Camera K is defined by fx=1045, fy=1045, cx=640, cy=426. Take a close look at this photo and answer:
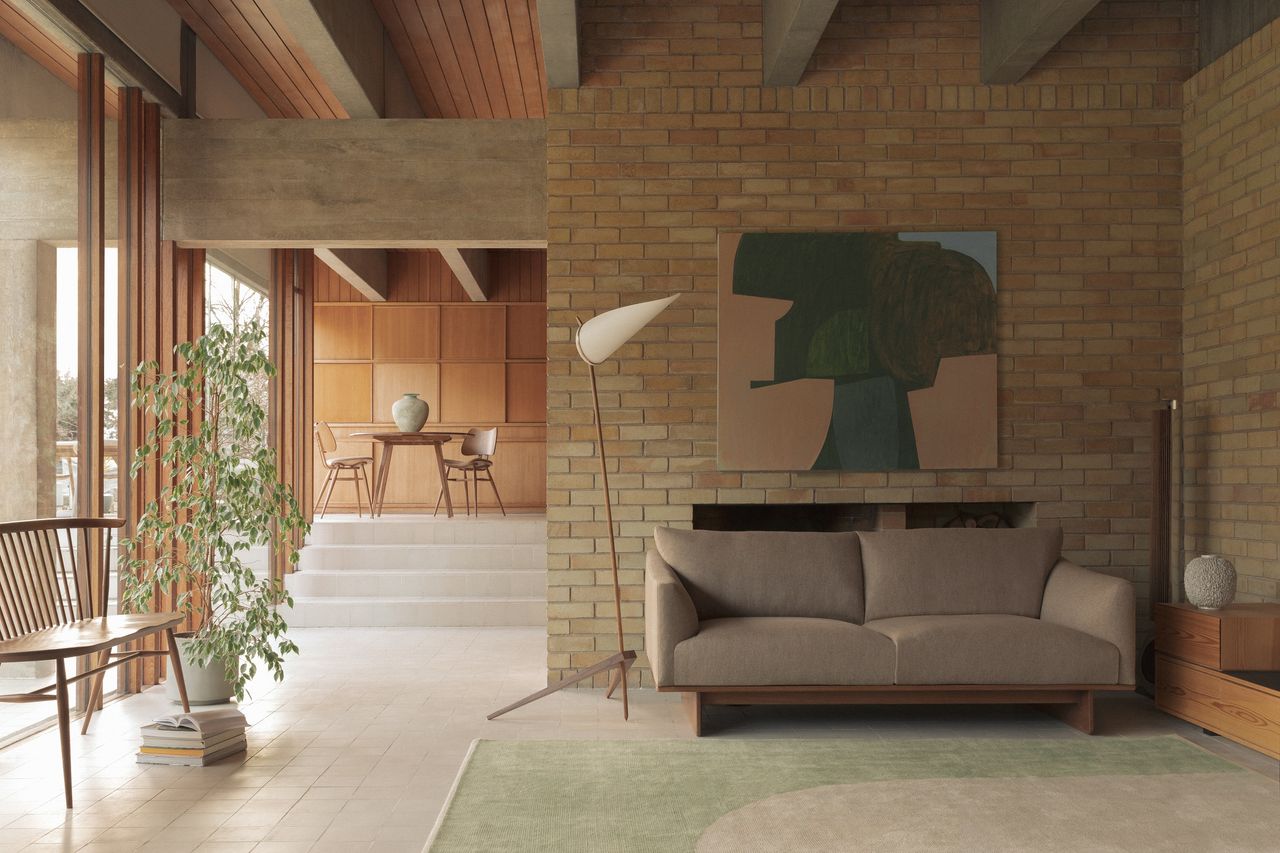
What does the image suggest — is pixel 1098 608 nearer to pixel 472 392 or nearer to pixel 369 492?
pixel 369 492

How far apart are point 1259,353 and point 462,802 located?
12.7ft

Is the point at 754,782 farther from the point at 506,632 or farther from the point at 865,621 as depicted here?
the point at 506,632

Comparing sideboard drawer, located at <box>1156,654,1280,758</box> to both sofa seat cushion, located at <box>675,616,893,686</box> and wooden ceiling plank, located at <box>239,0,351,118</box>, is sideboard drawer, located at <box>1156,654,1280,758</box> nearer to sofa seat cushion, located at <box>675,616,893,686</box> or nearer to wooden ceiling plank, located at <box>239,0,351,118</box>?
sofa seat cushion, located at <box>675,616,893,686</box>

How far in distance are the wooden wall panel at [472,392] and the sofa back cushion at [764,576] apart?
6.54 metres

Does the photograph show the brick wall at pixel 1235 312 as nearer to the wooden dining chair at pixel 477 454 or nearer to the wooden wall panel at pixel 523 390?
the wooden dining chair at pixel 477 454

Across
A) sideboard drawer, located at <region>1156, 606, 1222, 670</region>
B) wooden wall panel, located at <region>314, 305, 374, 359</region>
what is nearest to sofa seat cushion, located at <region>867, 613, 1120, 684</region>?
sideboard drawer, located at <region>1156, 606, 1222, 670</region>

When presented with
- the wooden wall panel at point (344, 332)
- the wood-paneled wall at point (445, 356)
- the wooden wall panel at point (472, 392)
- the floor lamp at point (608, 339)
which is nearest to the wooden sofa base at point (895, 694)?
the floor lamp at point (608, 339)

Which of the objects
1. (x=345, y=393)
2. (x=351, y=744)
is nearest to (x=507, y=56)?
(x=351, y=744)

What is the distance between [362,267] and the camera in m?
9.55

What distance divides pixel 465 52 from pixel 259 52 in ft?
3.82

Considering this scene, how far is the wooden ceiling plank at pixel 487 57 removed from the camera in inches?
219

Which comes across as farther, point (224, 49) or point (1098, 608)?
point (224, 49)

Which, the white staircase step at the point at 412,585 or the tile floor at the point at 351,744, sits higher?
the white staircase step at the point at 412,585

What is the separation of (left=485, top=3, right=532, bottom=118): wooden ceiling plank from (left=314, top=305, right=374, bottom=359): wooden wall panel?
14.5 feet
